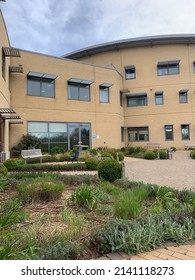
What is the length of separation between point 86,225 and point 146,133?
2438 cm

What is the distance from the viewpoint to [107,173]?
7953 mm

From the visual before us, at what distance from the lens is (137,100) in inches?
1086

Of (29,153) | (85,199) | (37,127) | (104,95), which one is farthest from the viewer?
(104,95)

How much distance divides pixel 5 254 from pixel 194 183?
746cm

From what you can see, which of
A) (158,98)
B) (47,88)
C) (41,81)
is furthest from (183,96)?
(41,81)

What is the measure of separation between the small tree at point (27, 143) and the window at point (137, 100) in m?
14.0

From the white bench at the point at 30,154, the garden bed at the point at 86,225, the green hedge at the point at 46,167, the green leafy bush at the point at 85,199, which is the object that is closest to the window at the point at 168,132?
the white bench at the point at 30,154

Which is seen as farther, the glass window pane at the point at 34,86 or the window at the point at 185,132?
the window at the point at 185,132

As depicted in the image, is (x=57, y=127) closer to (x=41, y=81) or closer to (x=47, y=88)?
(x=47, y=88)

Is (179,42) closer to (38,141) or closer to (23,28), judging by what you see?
(38,141)

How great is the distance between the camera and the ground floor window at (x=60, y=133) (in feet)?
63.1

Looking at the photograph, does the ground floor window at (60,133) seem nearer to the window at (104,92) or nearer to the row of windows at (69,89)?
the row of windows at (69,89)
